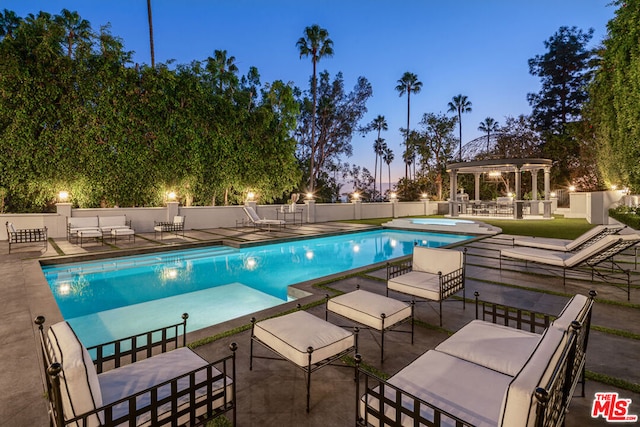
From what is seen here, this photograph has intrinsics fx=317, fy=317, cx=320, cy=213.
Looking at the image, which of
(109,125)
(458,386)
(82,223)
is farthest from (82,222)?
(458,386)

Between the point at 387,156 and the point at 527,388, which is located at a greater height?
the point at 387,156

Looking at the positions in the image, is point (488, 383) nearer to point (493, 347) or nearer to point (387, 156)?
point (493, 347)

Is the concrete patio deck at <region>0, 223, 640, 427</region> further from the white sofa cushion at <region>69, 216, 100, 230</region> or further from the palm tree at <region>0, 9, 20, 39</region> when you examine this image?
the palm tree at <region>0, 9, 20, 39</region>

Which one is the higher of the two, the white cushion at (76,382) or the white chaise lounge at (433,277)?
the white cushion at (76,382)

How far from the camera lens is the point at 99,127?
15.6 m

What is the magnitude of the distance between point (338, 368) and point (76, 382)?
2348 mm

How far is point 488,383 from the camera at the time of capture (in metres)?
2.21

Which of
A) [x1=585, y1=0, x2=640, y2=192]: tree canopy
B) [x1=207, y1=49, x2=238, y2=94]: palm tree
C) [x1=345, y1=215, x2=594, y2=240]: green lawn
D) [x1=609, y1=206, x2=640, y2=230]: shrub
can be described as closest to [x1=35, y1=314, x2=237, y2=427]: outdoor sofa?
[x1=585, y1=0, x2=640, y2=192]: tree canopy

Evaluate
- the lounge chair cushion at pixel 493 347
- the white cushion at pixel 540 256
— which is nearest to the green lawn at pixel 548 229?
the white cushion at pixel 540 256

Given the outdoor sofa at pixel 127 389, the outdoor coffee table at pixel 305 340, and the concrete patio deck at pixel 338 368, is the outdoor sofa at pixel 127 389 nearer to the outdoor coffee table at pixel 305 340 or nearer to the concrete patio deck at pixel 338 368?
the concrete patio deck at pixel 338 368

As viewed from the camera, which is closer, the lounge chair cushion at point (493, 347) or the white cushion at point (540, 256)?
the lounge chair cushion at point (493, 347)

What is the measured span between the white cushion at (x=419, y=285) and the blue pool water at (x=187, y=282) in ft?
8.94

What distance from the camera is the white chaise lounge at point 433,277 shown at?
15.0ft

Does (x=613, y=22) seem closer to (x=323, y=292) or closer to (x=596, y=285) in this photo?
(x=596, y=285)
